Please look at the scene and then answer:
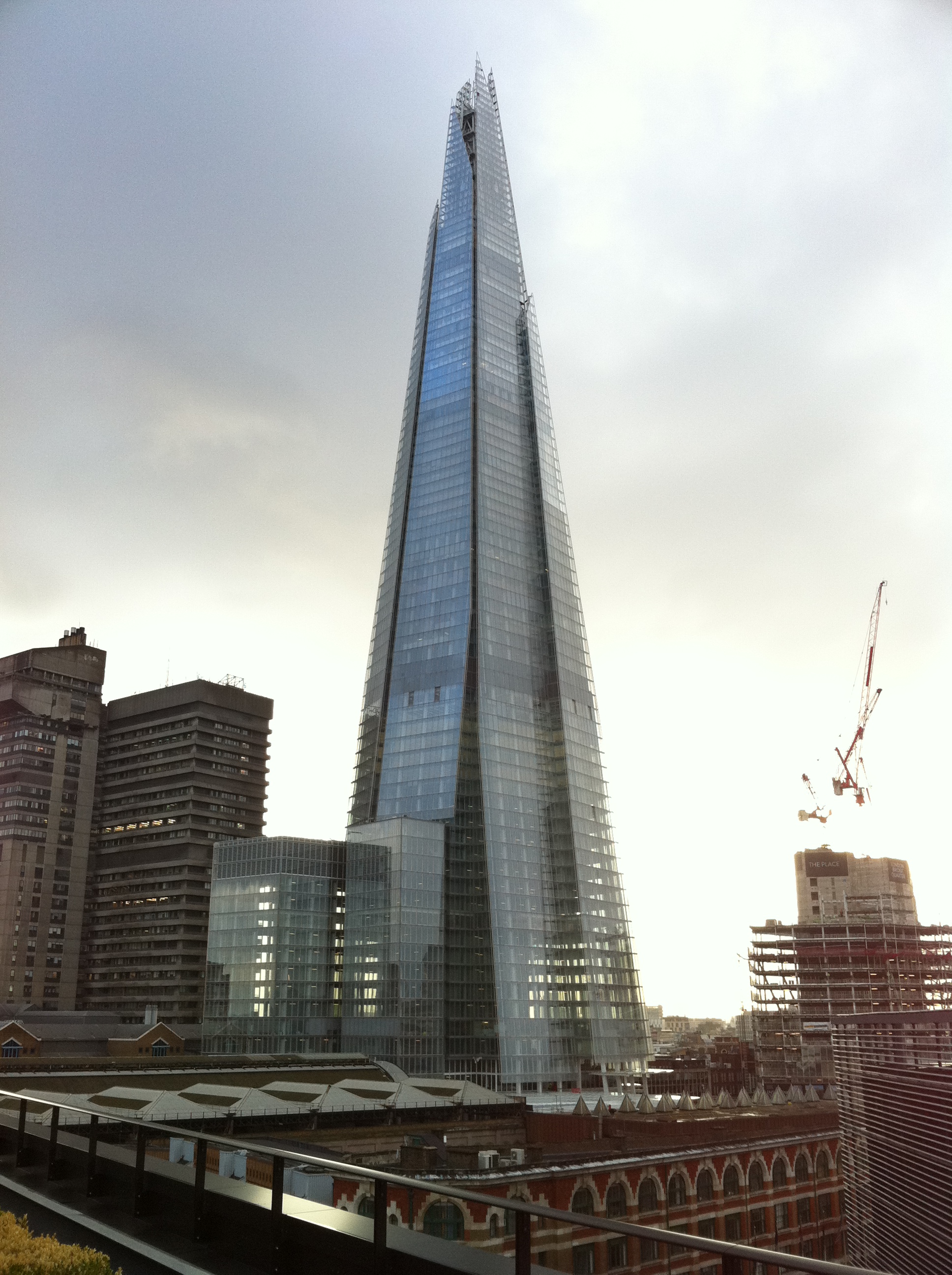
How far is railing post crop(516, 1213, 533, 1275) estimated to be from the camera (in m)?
9.91

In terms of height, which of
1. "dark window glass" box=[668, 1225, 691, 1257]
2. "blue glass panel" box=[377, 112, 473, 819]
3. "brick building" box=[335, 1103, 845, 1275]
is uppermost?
"blue glass panel" box=[377, 112, 473, 819]

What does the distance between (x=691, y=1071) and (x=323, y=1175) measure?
163671 mm

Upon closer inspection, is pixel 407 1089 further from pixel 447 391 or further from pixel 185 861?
pixel 185 861

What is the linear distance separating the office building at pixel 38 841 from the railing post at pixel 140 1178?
184477mm

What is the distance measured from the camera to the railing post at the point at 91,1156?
1667 cm

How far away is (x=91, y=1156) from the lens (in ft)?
55.7

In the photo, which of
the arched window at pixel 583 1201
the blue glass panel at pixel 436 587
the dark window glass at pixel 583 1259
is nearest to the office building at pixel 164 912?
the blue glass panel at pixel 436 587

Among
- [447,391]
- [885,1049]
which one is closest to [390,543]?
[447,391]

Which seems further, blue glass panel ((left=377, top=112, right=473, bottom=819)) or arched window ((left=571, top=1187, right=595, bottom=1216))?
blue glass panel ((left=377, top=112, right=473, bottom=819))

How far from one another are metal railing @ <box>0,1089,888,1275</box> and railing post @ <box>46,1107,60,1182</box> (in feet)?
0.05

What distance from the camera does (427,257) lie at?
16675cm

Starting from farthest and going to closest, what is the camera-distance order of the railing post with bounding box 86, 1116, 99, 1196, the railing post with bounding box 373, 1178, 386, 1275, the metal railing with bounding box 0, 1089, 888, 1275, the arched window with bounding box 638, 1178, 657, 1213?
the arched window with bounding box 638, 1178, 657, 1213 → the railing post with bounding box 86, 1116, 99, 1196 → the railing post with bounding box 373, 1178, 386, 1275 → the metal railing with bounding box 0, 1089, 888, 1275

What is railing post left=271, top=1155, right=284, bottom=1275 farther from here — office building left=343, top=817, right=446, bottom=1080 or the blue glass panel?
the blue glass panel

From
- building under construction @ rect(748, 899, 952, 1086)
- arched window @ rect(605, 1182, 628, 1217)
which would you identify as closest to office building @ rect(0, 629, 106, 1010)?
building under construction @ rect(748, 899, 952, 1086)
